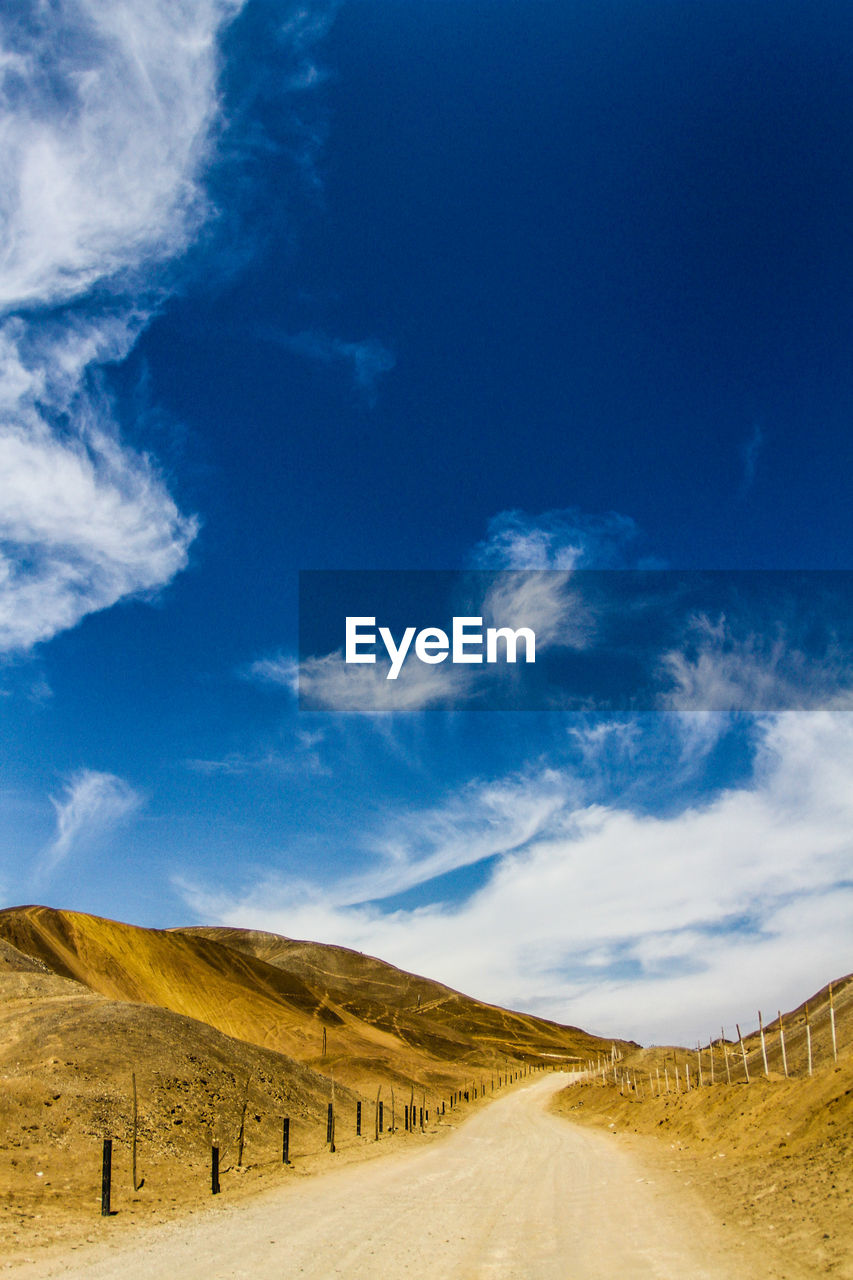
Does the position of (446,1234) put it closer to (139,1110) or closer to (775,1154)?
(775,1154)

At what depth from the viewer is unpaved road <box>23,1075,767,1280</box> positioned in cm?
1212

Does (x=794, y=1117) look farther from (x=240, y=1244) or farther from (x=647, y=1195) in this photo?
(x=240, y=1244)

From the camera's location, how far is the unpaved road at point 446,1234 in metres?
12.1

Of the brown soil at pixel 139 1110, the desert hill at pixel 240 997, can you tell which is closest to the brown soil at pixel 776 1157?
the brown soil at pixel 139 1110

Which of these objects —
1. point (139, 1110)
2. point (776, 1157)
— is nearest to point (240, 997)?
point (139, 1110)

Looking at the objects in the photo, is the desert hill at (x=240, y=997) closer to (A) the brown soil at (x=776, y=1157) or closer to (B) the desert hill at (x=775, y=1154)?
(B) the desert hill at (x=775, y=1154)

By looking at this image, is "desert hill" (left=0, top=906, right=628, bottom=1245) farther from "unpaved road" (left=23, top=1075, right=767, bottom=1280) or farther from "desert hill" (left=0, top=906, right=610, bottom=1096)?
"desert hill" (left=0, top=906, right=610, bottom=1096)

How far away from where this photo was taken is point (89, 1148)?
2280 cm

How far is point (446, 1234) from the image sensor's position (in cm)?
1473

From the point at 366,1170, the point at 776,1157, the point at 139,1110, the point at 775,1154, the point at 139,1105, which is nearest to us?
the point at 776,1157

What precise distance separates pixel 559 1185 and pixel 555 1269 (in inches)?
394

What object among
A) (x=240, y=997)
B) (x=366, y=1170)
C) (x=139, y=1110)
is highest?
(x=139, y=1110)

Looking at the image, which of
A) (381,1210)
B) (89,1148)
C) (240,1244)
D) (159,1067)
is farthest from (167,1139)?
(240,1244)

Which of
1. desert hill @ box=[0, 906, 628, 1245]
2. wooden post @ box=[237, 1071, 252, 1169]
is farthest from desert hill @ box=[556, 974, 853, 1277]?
wooden post @ box=[237, 1071, 252, 1169]
